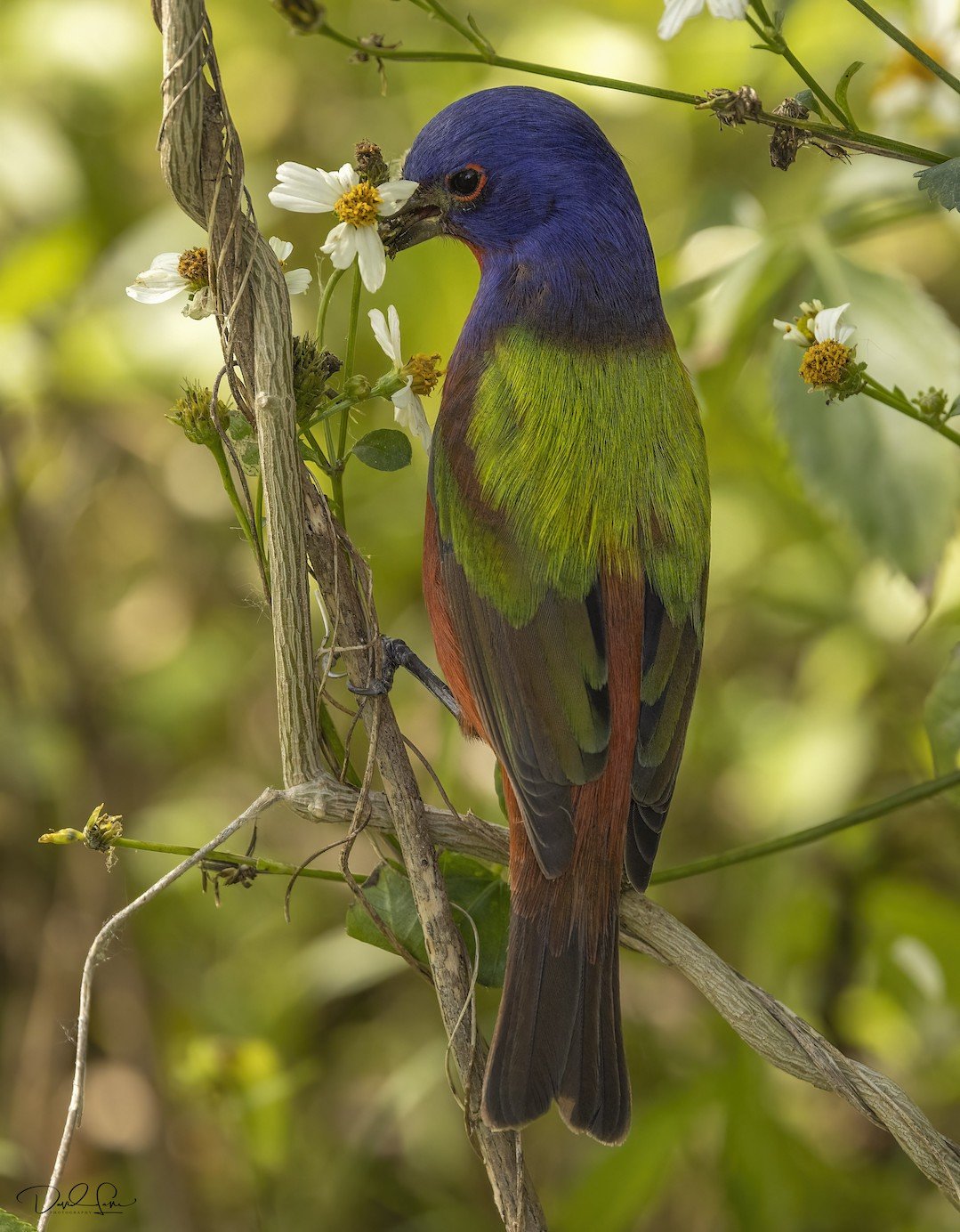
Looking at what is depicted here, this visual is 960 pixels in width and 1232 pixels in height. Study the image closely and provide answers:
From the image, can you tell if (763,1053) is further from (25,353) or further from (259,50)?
(259,50)

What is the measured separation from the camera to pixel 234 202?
168cm

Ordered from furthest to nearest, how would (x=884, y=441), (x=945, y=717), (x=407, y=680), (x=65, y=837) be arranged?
(x=407, y=680) < (x=884, y=441) < (x=945, y=717) < (x=65, y=837)

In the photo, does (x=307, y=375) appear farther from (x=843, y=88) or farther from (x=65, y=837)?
(x=843, y=88)

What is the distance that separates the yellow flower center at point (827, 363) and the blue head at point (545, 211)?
1.89 feet

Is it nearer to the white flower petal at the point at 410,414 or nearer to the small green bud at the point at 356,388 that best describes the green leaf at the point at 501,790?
the white flower petal at the point at 410,414

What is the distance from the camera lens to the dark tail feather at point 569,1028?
2.03m

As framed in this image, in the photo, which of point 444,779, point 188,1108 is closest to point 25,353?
point 444,779

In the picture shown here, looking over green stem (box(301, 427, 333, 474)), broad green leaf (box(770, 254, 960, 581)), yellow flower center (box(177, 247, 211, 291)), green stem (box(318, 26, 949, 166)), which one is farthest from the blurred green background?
yellow flower center (box(177, 247, 211, 291))

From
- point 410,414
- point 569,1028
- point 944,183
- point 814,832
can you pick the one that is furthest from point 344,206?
point 569,1028

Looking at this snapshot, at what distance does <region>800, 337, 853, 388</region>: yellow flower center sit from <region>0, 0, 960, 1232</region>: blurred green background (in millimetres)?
690

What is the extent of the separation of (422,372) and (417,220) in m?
0.71

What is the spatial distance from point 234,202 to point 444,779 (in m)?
1.90

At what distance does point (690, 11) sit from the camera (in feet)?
5.70
